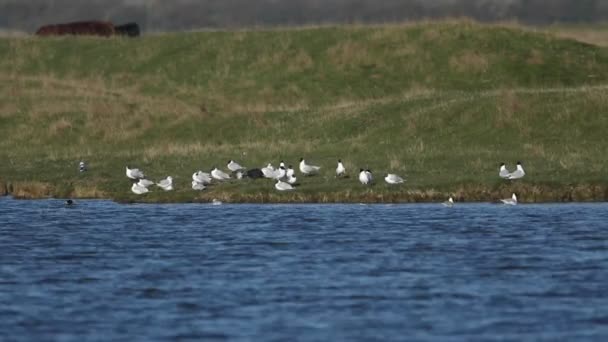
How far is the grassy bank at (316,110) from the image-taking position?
5284cm

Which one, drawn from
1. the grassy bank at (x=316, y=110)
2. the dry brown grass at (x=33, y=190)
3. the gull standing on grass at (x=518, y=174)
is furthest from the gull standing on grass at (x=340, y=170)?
the dry brown grass at (x=33, y=190)

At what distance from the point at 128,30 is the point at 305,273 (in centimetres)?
8597

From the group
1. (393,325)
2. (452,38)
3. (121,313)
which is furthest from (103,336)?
(452,38)

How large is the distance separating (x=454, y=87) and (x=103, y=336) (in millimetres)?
61070

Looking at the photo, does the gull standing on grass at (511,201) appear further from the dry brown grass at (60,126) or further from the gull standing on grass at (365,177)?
the dry brown grass at (60,126)

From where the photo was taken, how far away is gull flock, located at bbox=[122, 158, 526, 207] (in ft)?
162

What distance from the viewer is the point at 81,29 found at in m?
114

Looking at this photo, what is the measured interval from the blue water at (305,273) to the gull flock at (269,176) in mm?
1154

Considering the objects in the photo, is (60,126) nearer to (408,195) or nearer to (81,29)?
(408,195)

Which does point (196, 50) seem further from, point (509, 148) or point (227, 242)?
point (227, 242)

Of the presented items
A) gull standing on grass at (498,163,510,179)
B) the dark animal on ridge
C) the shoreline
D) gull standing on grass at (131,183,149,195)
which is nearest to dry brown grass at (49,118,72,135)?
the shoreline

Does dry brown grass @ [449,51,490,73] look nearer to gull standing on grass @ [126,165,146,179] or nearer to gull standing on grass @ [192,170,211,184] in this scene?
gull standing on grass @ [126,165,146,179]

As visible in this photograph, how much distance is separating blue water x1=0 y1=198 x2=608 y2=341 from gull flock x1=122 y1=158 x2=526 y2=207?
3.79ft

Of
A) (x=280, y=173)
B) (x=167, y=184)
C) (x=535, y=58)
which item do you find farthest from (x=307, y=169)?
(x=535, y=58)
